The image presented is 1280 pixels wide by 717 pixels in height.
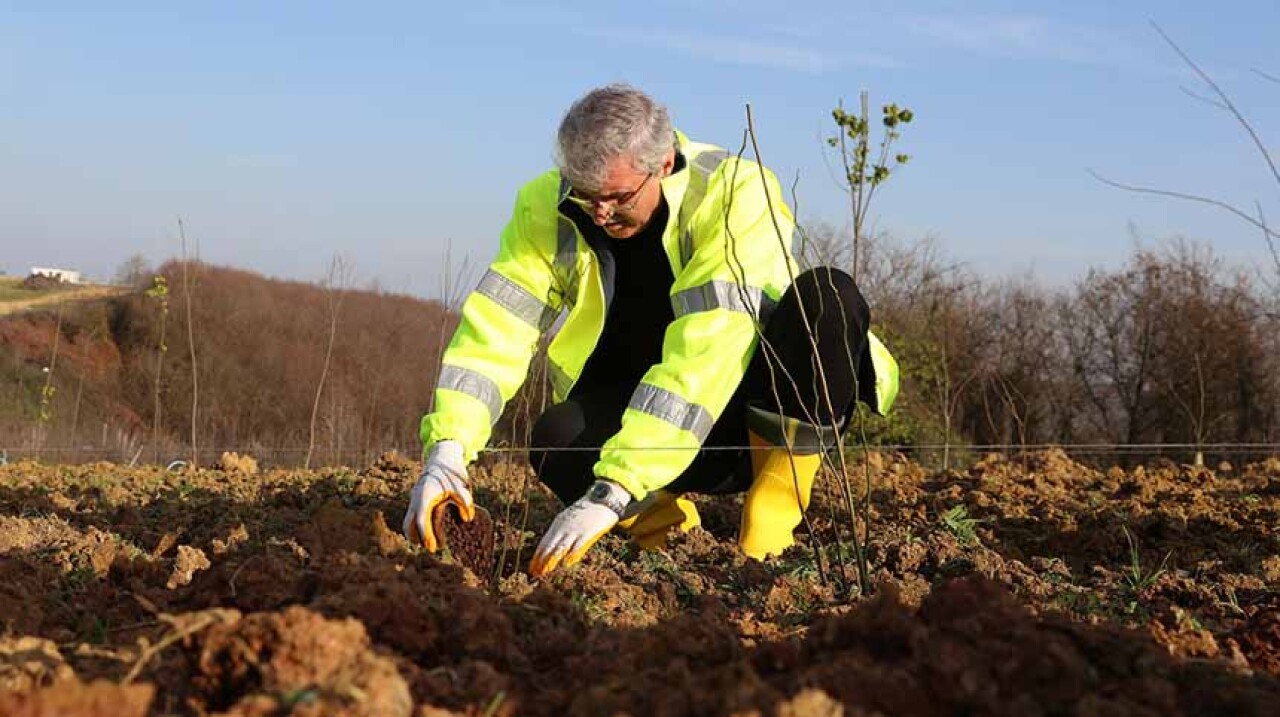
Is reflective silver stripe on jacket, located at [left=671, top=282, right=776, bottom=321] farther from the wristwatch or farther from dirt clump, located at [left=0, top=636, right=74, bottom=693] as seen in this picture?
dirt clump, located at [left=0, top=636, right=74, bottom=693]

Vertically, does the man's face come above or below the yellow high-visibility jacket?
above

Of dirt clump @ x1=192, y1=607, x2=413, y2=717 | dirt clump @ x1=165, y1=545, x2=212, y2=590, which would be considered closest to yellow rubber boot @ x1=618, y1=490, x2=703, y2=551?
dirt clump @ x1=165, y1=545, x2=212, y2=590

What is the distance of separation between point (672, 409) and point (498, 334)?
0.67 m

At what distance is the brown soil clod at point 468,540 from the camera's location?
3156 mm

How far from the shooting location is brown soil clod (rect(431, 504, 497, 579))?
10.4 feet

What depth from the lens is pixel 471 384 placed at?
3439 mm

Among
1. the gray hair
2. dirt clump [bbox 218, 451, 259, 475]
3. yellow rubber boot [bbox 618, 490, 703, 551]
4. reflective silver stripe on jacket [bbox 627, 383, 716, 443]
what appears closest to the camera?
reflective silver stripe on jacket [bbox 627, 383, 716, 443]

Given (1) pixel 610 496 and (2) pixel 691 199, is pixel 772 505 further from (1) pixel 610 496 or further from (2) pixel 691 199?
(2) pixel 691 199

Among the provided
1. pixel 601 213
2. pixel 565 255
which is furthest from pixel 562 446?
pixel 601 213

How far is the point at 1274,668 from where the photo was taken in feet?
7.22

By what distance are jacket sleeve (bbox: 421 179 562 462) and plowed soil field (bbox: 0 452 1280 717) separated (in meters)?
0.33

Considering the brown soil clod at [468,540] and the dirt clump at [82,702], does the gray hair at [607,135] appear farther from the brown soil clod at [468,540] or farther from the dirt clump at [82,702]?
the dirt clump at [82,702]

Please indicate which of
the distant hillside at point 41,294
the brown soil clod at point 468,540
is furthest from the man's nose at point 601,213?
the distant hillside at point 41,294

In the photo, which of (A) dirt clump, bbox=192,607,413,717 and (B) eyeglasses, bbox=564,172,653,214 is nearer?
(A) dirt clump, bbox=192,607,413,717
